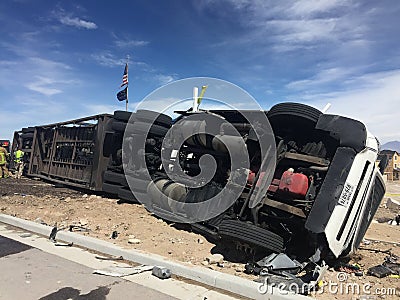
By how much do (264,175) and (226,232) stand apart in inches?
37.6

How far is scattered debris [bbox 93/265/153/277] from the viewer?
3.86 m

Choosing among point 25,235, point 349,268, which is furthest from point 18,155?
point 349,268

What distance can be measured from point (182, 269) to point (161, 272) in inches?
9.8

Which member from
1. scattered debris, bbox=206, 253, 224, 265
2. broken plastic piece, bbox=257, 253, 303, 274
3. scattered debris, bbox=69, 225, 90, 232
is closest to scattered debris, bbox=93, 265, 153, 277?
scattered debris, bbox=206, 253, 224, 265

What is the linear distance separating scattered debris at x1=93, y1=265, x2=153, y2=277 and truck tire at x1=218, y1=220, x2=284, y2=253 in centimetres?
106

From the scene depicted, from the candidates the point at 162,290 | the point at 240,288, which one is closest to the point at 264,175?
the point at 240,288

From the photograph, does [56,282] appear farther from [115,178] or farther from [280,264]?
[115,178]

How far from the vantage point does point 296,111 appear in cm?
466

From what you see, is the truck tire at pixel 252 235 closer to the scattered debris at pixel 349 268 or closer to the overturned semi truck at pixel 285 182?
the overturned semi truck at pixel 285 182

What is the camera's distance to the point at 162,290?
11.6 feet

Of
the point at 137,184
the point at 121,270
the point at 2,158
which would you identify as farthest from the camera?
the point at 2,158

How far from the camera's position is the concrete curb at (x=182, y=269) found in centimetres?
341

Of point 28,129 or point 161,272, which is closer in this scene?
point 161,272

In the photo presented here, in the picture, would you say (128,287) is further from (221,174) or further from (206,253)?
(221,174)
